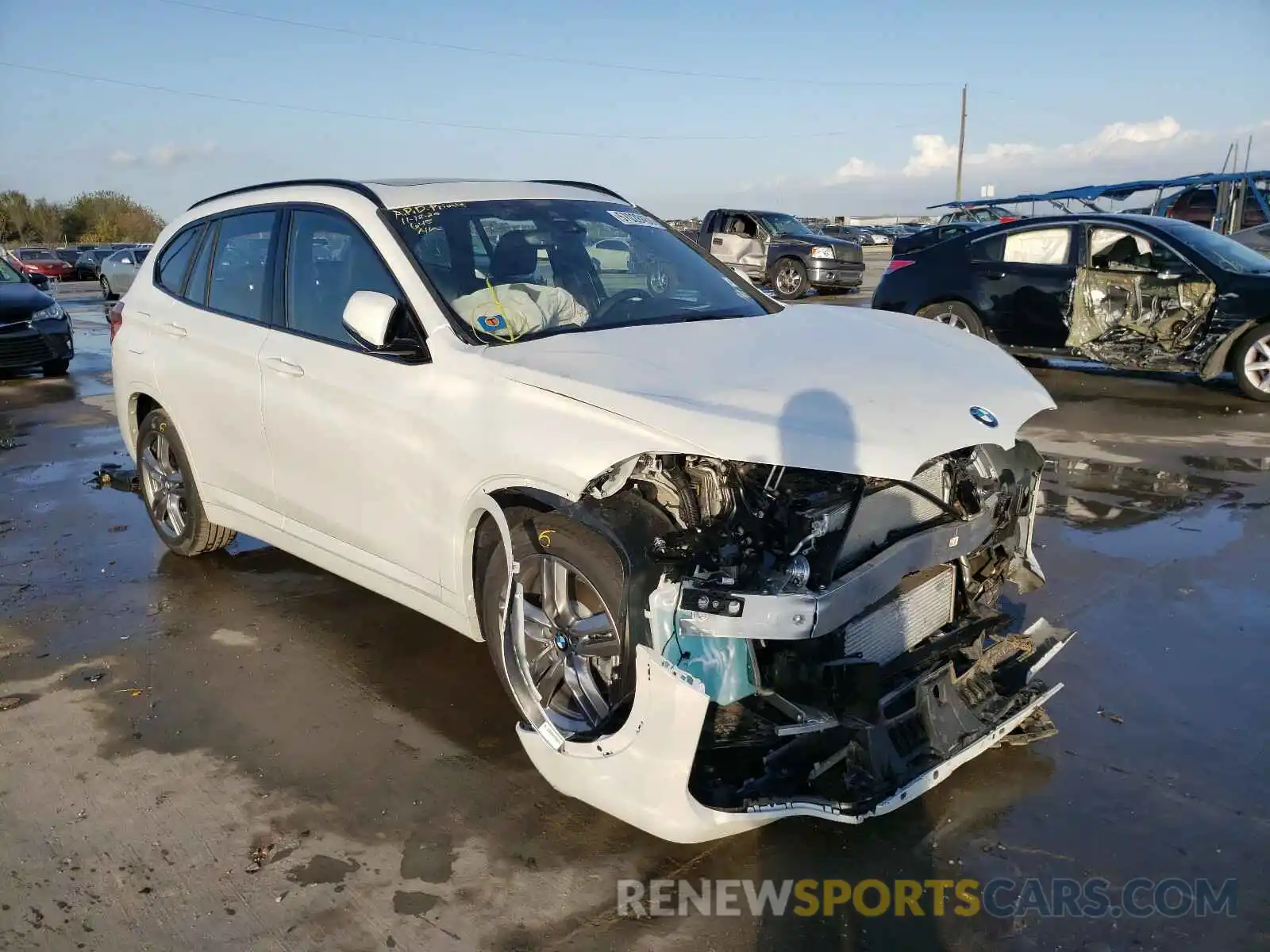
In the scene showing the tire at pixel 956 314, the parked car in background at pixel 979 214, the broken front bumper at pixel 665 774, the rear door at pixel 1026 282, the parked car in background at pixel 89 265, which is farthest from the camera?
the parked car in background at pixel 89 265

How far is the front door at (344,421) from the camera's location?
3680 mm

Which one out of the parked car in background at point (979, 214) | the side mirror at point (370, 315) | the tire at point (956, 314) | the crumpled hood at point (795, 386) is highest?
the parked car in background at point (979, 214)

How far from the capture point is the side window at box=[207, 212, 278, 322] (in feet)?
15.1

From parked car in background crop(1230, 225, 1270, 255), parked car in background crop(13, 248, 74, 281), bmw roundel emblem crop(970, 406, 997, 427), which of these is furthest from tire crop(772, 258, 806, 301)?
parked car in background crop(13, 248, 74, 281)

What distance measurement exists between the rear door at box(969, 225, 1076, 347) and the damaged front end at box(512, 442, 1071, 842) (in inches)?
301

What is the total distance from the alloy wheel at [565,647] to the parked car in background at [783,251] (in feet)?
62.6

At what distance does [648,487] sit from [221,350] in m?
2.49

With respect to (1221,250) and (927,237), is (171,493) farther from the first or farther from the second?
(927,237)

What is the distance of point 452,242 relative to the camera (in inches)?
160

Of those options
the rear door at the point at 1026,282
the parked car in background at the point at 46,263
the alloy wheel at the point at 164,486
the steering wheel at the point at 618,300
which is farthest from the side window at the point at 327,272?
the parked car in background at the point at 46,263

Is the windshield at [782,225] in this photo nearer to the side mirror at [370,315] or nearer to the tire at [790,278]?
the tire at [790,278]

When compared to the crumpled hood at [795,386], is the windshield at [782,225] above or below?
above

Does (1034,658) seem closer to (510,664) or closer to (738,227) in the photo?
(510,664)

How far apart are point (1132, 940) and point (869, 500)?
4.48 feet
